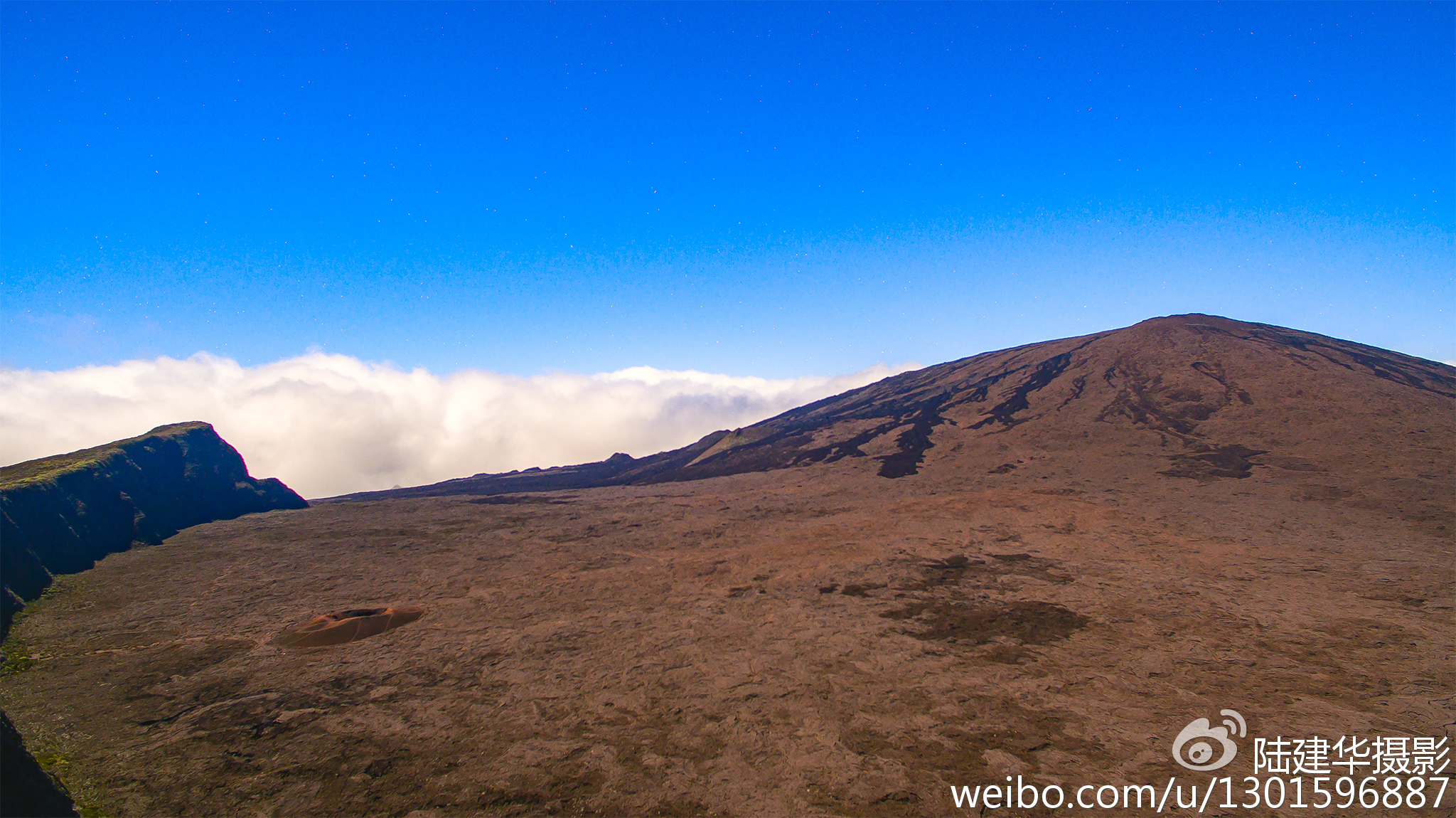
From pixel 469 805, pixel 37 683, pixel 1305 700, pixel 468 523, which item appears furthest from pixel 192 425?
pixel 1305 700

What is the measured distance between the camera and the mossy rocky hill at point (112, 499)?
1647 cm

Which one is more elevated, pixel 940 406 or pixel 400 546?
pixel 940 406

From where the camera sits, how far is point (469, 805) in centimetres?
696

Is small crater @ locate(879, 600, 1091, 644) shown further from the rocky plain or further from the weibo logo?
the weibo logo

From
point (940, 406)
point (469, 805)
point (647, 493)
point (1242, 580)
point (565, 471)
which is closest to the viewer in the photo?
point (469, 805)

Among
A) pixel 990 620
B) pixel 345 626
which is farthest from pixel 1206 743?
pixel 345 626

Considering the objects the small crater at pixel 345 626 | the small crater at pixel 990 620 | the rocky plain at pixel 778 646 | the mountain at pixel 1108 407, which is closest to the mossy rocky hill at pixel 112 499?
the rocky plain at pixel 778 646

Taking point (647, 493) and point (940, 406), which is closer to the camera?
point (647, 493)

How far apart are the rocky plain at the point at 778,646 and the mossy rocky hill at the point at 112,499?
1.08 metres

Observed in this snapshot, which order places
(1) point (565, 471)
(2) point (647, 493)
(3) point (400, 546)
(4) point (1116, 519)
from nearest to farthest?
(4) point (1116, 519) < (3) point (400, 546) < (2) point (647, 493) < (1) point (565, 471)

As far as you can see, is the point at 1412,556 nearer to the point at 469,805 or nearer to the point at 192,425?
the point at 469,805

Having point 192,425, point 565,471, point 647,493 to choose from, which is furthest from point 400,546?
point 565,471

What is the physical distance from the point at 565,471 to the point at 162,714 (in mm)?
60197

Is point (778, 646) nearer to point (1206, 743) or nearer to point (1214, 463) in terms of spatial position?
point (1206, 743)
